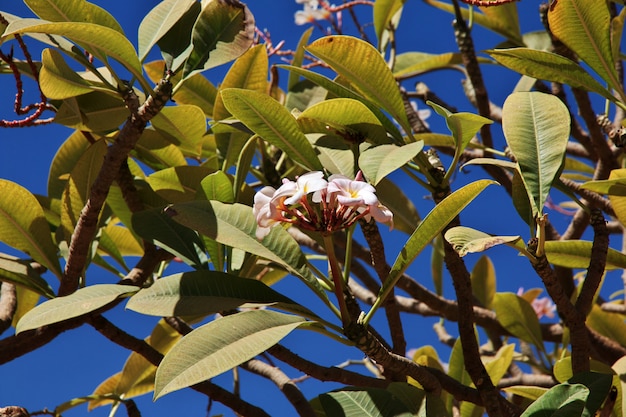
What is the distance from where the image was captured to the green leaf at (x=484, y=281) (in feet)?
6.51

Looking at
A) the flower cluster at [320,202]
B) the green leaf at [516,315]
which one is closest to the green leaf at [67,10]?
the flower cluster at [320,202]

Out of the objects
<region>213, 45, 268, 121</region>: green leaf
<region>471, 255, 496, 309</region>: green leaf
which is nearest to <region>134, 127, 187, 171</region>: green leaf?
<region>213, 45, 268, 121</region>: green leaf

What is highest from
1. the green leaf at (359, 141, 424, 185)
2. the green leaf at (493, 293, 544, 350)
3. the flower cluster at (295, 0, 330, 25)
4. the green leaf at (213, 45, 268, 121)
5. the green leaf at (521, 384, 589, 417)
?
the flower cluster at (295, 0, 330, 25)

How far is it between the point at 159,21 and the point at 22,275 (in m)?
0.45

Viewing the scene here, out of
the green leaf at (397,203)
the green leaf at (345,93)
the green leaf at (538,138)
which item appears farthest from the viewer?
the green leaf at (397,203)

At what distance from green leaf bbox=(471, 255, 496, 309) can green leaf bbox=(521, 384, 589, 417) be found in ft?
3.66

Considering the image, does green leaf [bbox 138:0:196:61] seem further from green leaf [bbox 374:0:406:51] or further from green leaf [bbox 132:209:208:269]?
green leaf [bbox 374:0:406:51]

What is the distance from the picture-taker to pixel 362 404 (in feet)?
2.94

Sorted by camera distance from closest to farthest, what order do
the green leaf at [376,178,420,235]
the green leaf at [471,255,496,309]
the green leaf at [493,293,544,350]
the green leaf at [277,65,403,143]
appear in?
1. the green leaf at [277,65,403,143]
2. the green leaf at [376,178,420,235]
3. the green leaf at [493,293,544,350]
4. the green leaf at [471,255,496,309]

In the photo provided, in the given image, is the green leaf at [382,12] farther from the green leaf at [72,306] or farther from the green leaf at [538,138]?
the green leaf at [72,306]

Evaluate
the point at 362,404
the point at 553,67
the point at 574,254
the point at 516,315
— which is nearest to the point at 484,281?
the point at 516,315

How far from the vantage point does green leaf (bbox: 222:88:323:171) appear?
3.13 feet

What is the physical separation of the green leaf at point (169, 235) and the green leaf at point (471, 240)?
1.36 ft

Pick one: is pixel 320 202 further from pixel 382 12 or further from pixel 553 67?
pixel 382 12
